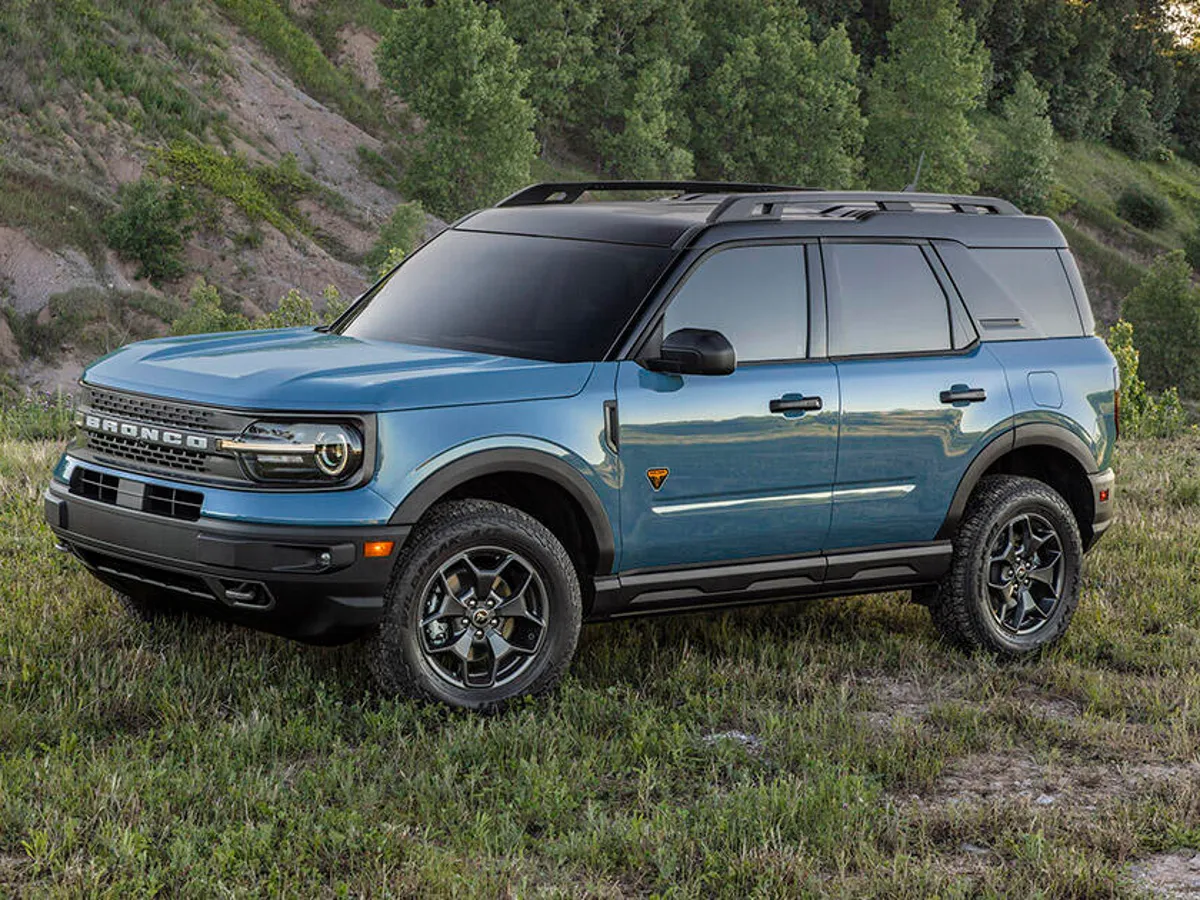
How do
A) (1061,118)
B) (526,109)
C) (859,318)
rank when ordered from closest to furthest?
(859,318) → (526,109) → (1061,118)

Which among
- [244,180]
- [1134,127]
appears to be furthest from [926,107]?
[1134,127]

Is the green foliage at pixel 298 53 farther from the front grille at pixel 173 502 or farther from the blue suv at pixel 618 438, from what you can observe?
the front grille at pixel 173 502

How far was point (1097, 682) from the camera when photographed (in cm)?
682

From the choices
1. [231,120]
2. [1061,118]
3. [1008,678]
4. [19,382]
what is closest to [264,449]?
[1008,678]

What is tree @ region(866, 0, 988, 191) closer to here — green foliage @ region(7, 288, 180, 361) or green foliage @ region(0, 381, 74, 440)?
green foliage @ region(7, 288, 180, 361)

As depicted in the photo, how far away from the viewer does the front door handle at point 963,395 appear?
709 cm

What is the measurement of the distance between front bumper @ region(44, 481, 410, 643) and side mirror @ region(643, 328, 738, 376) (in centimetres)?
123

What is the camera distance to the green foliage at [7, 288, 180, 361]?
3775 cm

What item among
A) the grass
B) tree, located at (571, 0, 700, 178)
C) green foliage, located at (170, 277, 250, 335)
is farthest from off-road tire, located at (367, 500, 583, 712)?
tree, located at (571, 0, 700, 178)

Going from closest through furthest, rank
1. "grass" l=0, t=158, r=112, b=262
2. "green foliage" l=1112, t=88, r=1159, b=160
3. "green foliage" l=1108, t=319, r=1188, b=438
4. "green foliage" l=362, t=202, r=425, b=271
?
"green foliage" l=1108, t=319, r=1188, b=438 < "grass" l=0, t=158, r=112, b=262 < "green foliage" l=362, t=202, r=425, b=271 < "green foliage" l=1112, t=88, r=1159, b=160

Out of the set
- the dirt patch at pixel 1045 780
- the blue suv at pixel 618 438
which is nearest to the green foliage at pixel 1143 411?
the blue suv at pixel 618 438

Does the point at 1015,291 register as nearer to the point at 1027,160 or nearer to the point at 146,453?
the point at 146,453

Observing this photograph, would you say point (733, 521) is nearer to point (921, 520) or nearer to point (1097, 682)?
point (921, 520)

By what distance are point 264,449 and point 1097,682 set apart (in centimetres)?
355
